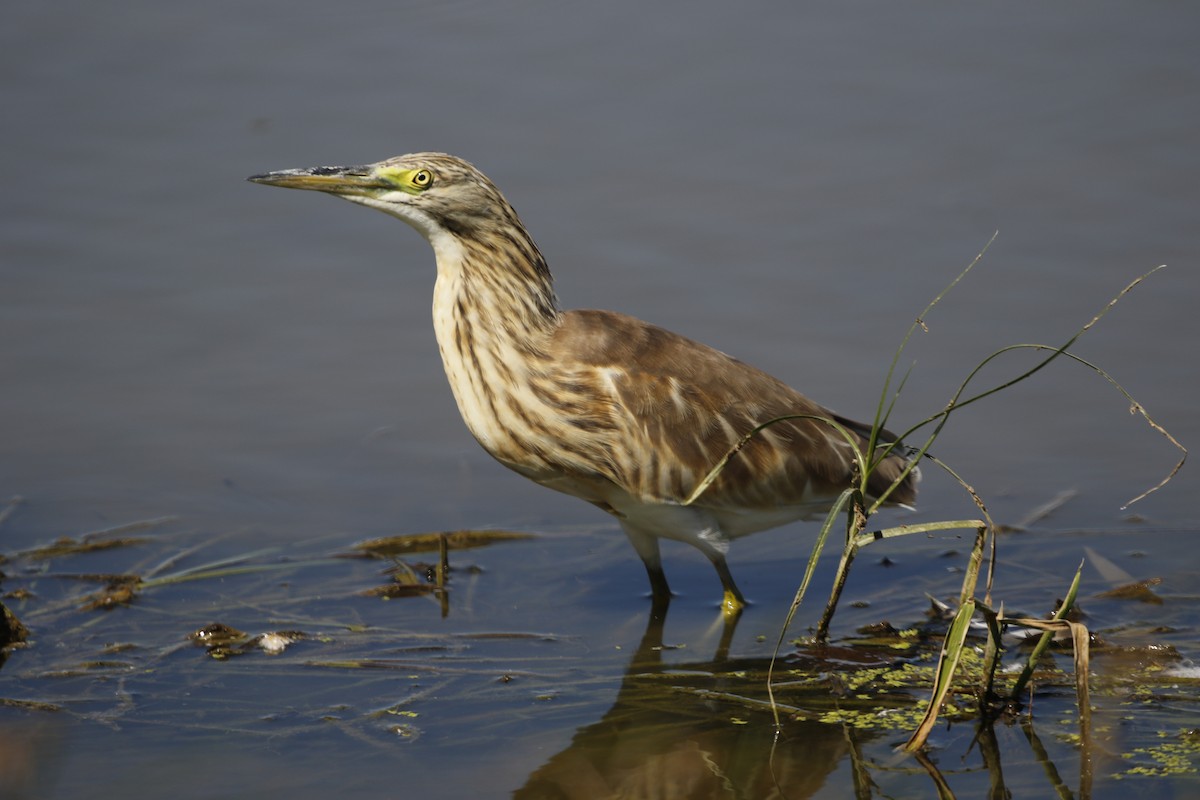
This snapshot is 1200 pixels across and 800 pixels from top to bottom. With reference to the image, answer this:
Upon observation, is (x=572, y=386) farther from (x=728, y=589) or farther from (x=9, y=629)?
(x=9, y=629)

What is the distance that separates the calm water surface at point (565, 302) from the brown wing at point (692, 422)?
0.48m

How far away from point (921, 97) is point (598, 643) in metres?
5.86

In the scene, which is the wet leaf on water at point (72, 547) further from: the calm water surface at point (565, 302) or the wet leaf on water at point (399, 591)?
the wet leaf on water at point (399, 591)

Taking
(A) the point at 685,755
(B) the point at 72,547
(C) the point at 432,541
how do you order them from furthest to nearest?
(C) the point at 432,541 < (B) the point at 72,547 < (A) the point at 685,755

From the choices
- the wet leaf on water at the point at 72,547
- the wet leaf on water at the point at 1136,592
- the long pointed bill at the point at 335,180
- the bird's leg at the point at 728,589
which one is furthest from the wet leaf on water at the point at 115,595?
the wet leaf on water at the point at 1136,592

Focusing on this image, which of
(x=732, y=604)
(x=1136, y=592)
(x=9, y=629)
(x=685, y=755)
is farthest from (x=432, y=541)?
(x=1136, y=592)

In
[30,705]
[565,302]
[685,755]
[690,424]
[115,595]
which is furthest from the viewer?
[565,302]

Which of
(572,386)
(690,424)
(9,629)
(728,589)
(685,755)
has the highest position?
(572,386)

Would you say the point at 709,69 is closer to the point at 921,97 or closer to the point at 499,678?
the point at 921,97

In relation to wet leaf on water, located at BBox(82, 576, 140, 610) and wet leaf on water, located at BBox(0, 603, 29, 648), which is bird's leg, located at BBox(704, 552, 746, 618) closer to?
wet leaf on water, located at BBox(82, 576, 140, 610)

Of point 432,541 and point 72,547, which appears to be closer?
point 72,547

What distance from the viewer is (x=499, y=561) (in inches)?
258

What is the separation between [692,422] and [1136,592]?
1.80 m

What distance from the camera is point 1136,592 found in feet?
Result: 19.1
